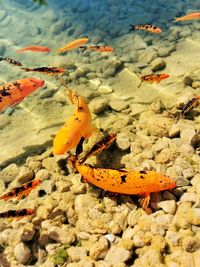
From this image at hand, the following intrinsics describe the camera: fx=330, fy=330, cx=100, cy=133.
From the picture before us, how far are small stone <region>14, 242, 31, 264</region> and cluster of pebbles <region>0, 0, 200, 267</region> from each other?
15mm

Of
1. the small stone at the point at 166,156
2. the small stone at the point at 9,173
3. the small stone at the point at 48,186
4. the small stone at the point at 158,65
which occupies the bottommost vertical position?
the small stone at the point at 158,65

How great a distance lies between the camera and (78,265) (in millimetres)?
4047

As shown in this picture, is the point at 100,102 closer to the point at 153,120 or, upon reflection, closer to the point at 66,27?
the point at 153,120

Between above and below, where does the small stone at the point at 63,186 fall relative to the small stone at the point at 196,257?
below

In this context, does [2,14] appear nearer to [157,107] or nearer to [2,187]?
[157,107]

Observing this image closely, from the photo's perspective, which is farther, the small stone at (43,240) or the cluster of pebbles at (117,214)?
the small stone at (43,240)

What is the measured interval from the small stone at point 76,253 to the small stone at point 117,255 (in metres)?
0.35

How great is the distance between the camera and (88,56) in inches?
411

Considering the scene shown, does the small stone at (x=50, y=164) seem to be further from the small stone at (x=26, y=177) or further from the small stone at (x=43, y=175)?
the small stone at (x=26, y=177)

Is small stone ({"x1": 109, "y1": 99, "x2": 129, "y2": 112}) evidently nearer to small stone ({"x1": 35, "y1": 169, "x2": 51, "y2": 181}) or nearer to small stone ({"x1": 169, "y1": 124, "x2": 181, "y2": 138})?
small stone ({"x1": 169, "y1": 124, "x2": 181, "y2": 138})

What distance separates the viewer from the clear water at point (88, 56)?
7449mm

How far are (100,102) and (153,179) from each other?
2.93 metres

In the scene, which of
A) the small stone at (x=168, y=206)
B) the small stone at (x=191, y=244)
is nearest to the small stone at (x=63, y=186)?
the small stone at (x=168, y=206)

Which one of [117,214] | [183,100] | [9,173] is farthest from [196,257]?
[9,173]
